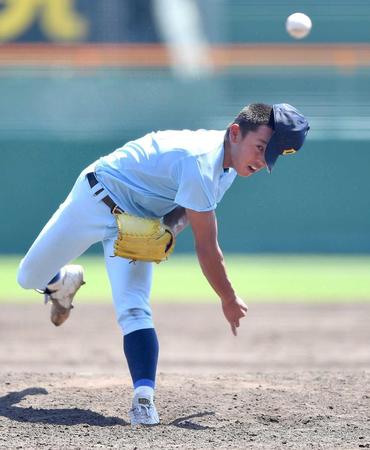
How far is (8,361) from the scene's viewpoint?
6621mm

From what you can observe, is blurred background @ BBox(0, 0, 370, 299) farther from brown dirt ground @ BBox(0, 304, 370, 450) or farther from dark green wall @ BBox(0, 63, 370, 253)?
brown dirt ground @ BBox(0, 304, 370, 450)

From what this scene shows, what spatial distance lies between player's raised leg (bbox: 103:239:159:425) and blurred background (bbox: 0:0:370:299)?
7.72 meters

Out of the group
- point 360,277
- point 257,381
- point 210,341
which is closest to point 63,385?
point 257,381

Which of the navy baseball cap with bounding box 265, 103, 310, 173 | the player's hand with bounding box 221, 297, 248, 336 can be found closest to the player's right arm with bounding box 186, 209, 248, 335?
the player's hand with bounding box 221, 297, 248, 336

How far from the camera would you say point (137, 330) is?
15.1 feet

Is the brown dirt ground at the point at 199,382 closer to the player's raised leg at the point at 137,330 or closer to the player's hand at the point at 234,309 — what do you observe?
the player's raised leg at the point at 137,330

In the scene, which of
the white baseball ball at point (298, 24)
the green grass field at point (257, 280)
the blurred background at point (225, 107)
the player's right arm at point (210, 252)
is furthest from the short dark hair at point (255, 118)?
the blurred background at point (225, 107)

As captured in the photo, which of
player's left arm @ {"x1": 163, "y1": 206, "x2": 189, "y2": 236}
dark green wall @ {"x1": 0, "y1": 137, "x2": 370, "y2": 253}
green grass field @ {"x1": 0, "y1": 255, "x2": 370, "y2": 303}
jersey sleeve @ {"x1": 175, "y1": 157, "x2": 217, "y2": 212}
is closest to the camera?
jersey sleeve @ {"x1": 175, "y1": 157, "x2": 217, "y2": 212}

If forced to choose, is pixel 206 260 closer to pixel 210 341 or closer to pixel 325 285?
pixel 210 341

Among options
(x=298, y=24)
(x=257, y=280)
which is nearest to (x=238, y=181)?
(x=257, y=280)

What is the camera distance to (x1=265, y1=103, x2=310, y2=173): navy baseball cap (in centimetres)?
431

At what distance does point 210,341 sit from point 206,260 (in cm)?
320

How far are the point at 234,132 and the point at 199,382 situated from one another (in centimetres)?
174

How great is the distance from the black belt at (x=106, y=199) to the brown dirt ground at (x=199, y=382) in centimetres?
104
